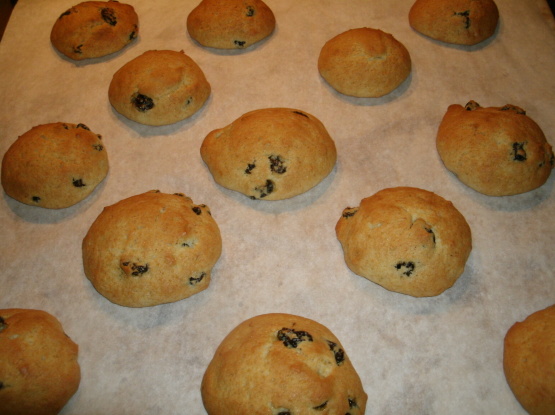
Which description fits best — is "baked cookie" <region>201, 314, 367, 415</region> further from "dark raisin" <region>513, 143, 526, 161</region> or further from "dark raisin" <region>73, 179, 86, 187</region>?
"dark raisin" <region>513, 143, 526, 161</region>

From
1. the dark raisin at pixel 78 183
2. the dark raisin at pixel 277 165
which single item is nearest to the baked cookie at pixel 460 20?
the dark raisin at pixel 277 165

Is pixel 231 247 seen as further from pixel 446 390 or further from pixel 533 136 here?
pixel 533 136

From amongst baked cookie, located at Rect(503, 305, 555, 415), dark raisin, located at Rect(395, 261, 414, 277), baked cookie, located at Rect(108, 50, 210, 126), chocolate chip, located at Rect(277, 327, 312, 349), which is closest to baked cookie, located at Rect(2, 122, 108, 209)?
baked cookie, located at Rect(108, 50, 210, 126)

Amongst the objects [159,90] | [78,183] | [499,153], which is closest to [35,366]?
[78,183]

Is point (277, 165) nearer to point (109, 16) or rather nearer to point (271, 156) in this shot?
point (271, 156)

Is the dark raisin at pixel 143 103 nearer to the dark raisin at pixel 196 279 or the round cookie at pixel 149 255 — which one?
the round cookie at pixel 149 255
